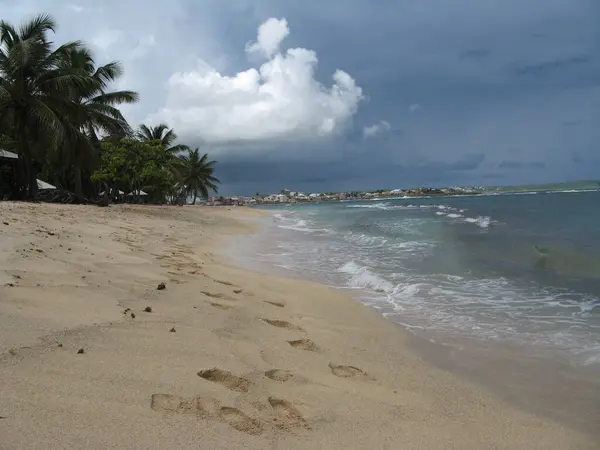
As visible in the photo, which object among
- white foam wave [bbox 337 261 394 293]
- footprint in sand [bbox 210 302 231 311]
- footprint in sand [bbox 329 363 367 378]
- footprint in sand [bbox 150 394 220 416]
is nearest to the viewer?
footprint in sand [bbox 150 394 220 416]

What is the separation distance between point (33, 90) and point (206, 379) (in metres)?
23.3

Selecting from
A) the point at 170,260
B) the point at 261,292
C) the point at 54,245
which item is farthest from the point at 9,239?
the point at 261,292

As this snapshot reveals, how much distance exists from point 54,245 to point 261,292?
3787mm

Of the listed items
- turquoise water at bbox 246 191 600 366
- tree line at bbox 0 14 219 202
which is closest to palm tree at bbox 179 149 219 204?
tree line at bbox 0 14 219 202

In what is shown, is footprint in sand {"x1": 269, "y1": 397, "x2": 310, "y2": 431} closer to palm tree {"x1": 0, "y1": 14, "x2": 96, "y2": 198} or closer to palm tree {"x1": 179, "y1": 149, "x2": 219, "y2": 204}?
palm tree {"x1": 0, "y1": 14, "x2": 96, "y2": 198}

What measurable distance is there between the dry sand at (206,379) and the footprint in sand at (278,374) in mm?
20

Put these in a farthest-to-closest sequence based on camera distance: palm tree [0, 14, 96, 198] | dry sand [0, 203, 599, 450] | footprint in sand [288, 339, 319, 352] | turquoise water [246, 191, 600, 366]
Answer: palm tree [0, 14, 96, 198], turquoise water [246, 191, 600, 366], footprint in sand [288, 339, 319, 352], dry sand [0, 203, 599, 450]

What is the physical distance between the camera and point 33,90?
21.5m

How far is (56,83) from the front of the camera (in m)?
21.4

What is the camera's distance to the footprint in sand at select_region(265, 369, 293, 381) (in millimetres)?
3803

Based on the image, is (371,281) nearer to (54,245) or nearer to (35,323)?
(54,245)

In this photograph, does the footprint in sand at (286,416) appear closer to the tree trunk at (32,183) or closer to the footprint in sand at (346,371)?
the footprint in sand at (346,371)

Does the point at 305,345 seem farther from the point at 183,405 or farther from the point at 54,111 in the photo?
the point at 54,111

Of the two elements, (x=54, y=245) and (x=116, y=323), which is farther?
(x=54, y=245)
